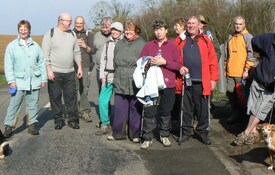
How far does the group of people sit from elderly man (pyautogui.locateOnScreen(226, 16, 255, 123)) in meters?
0.02

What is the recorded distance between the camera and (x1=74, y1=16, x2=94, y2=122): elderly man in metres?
8.32

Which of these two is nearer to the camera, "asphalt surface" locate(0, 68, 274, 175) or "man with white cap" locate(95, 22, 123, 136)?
"asphalt surface" locate(0, 68, 274, 175)

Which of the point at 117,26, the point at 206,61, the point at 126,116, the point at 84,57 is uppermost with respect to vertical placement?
the point at 117,26

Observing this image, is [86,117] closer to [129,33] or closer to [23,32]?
[23,32]

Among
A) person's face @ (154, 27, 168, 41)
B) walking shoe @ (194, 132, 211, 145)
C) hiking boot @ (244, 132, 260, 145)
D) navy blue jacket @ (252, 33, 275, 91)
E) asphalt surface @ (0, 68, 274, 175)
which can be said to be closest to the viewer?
asphalt surface @ (0, 68, 274, 175)

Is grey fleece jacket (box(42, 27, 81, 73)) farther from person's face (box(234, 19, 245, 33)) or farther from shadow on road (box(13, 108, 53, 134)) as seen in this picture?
person's face (box(234, 19, 245, 33))

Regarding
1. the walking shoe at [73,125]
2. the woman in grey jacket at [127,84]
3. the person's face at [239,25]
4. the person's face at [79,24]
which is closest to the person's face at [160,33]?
the woman in grey jacket at [127,84]

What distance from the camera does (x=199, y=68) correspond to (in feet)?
21.3

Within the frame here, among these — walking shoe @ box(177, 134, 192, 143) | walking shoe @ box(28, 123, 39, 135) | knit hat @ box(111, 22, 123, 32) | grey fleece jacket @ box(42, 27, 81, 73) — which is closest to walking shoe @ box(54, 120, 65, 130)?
walking shoe @ box(28, 123, 39, 135)

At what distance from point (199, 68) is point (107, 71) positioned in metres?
1.71

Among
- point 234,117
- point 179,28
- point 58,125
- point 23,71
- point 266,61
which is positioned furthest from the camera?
point 58,125

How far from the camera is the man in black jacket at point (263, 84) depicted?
19.3ft

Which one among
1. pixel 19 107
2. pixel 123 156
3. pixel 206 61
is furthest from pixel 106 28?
pixel 123 156

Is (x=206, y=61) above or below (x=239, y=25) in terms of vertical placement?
below
